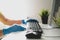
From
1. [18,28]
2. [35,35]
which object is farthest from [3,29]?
[35,35]

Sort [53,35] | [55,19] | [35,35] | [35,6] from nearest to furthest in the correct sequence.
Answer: [35,35] → [53,35] → [55,19] → [35,6]

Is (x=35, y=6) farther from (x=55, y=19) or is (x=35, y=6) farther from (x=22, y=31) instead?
(x=22, y=31)

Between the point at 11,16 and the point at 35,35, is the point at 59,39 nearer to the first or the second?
the point at 35,35

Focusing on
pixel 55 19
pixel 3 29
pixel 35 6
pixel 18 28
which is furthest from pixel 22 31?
pixel 35 6

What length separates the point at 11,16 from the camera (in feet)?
6.98

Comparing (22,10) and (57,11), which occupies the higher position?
(22,10)

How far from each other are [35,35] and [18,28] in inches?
10.5

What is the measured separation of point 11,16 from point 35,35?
118 centimetres

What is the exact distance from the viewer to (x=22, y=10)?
2109 mm

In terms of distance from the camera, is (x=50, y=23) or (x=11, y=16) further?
(x=11, y=16)

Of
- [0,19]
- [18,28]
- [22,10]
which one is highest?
[22,10]

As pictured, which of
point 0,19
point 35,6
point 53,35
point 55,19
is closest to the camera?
point 53,35

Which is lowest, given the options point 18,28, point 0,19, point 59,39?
point 59,39

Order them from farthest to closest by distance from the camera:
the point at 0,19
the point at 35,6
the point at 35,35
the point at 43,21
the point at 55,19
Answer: the point at 35,6 → the point at 0,19 → the point at 43,21 → the point at 55,19 → the point at 35,35
